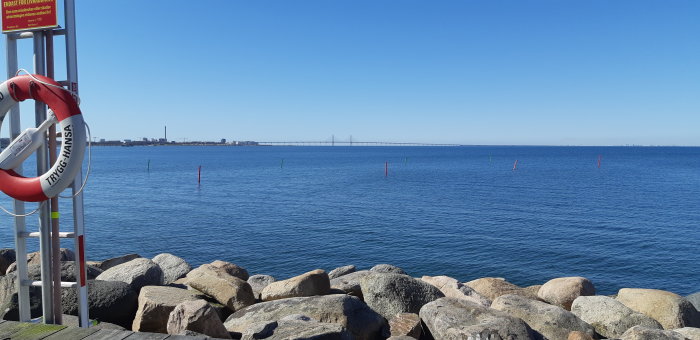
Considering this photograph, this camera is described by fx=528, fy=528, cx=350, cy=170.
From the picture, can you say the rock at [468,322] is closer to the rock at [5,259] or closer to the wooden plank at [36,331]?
the wooden plank at [36,331]

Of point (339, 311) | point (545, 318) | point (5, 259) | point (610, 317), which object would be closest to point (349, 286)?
point (339, 311)

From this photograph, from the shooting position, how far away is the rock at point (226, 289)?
8.08 m

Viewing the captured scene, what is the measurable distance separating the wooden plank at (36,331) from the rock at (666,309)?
9.78m

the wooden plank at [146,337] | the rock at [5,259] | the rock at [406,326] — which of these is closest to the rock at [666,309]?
the rock at [406,326]

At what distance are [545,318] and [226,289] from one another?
4.93 m

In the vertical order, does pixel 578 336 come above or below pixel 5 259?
below

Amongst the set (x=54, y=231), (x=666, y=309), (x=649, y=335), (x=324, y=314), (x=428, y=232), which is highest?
(x=54, y=231)

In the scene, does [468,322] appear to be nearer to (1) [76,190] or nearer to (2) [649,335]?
(2) [649,335]

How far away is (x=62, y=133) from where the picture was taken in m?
5.06

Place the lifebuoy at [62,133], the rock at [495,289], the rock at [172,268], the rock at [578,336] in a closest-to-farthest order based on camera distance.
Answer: the lifebuoy at [62,133], the rock at [578,336], the rock at [495,289], the rock at [172,268]

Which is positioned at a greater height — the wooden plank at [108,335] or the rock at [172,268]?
the wooden plank at [108,335]

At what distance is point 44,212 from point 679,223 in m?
30.3

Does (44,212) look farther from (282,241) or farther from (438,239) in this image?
(438,239)

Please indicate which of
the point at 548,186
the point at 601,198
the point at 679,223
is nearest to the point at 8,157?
the point at 679,223
